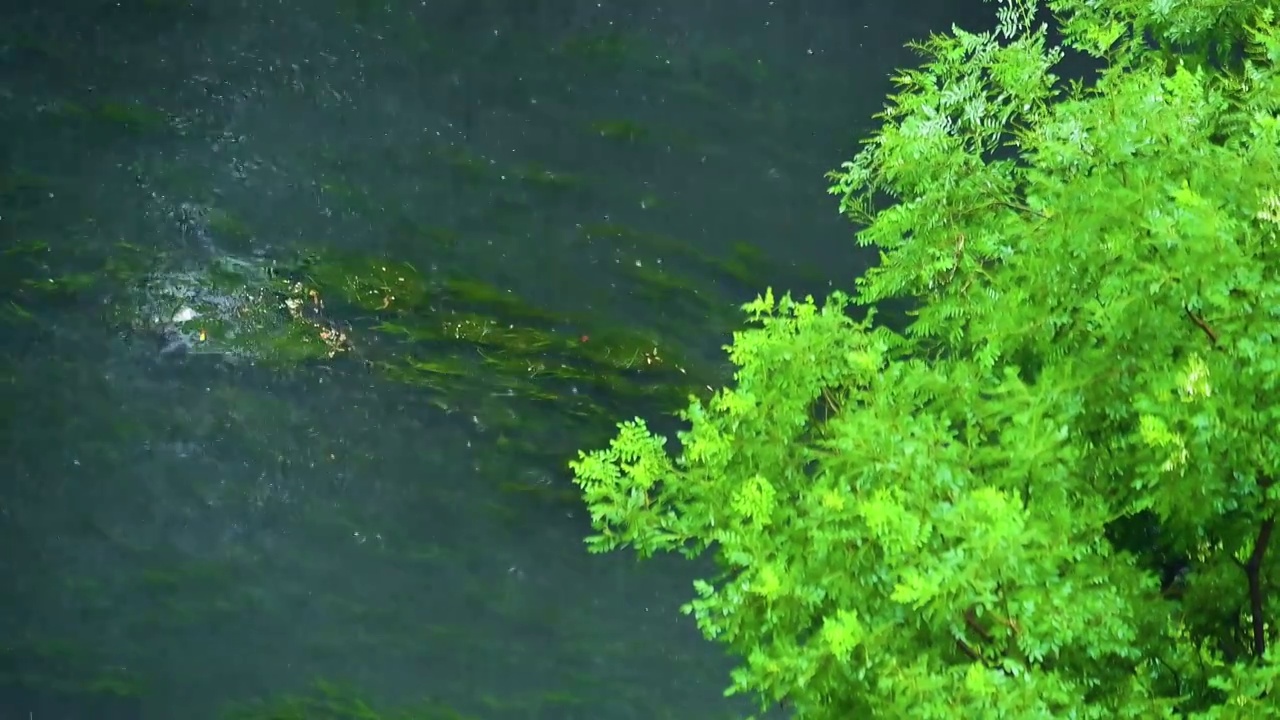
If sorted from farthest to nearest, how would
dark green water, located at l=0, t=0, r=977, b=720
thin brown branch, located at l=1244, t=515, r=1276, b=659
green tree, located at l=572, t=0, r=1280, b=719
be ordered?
1. dark green water, located at l=0, t=0, r=977, b=720
2. thin brown branch, located at l=1244, t=515, r=1276, b=659
3. green tree, located at l=572, t=0, r=1280, b=719

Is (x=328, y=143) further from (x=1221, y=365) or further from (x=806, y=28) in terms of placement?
(x=1221, y=365)

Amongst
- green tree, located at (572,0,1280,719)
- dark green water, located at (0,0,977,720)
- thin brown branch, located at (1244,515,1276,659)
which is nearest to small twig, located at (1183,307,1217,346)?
green tree, located at (572,0,1280,719)

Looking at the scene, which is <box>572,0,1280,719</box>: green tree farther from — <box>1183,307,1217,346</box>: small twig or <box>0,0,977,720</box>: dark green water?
<box>0,0,977,720</box>: dark green water

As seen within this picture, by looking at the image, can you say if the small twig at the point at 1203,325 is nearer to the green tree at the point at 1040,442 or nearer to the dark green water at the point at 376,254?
the green tree at the point at 1040,442

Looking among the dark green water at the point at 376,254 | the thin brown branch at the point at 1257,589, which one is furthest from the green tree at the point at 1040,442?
the dark green water at the point at 376,254

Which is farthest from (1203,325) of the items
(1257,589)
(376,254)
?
(376,254)

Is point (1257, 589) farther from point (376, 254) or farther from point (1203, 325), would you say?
point (376, 254)
